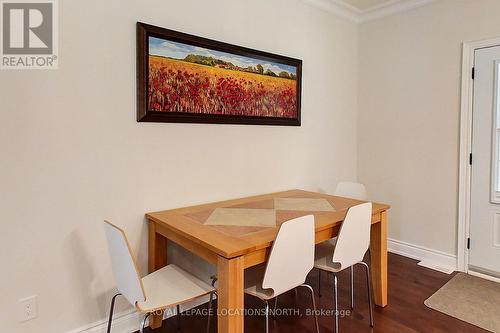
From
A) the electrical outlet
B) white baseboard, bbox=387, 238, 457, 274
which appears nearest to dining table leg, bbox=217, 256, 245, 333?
the electrical outlet

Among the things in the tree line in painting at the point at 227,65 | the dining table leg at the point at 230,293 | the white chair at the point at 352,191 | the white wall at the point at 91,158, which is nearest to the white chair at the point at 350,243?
→ the dining table leg at the point at 230,293

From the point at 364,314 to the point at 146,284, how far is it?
1.57m

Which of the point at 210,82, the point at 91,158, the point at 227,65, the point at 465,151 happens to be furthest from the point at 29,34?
the point at 465,151

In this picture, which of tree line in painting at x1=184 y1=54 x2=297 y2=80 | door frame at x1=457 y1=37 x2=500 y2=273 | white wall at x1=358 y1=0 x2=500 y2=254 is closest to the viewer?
tree line in painting at x1=184 y1=54 x2=297 y2=80

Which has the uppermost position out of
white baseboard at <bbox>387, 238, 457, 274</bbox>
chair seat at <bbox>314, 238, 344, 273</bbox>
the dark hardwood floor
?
chair seat at <bbox>314, 238, 344, 273</bbox>

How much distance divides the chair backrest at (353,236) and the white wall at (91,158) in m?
1.00

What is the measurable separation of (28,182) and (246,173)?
1542 millimetres

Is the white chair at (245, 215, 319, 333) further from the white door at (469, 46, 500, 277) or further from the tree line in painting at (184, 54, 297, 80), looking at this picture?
the white door at (469, 46, 500, 277)

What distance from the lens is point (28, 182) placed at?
5.68 ft

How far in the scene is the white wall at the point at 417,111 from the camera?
3.01 meters

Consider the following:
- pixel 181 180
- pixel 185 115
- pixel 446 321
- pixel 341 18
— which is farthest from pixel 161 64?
pixel 446 321

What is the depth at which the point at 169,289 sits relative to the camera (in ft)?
5.74

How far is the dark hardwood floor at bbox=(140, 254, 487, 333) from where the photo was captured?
7.06 feet

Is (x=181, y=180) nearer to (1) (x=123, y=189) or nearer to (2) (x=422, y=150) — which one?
(1) (x=123, y=189)
